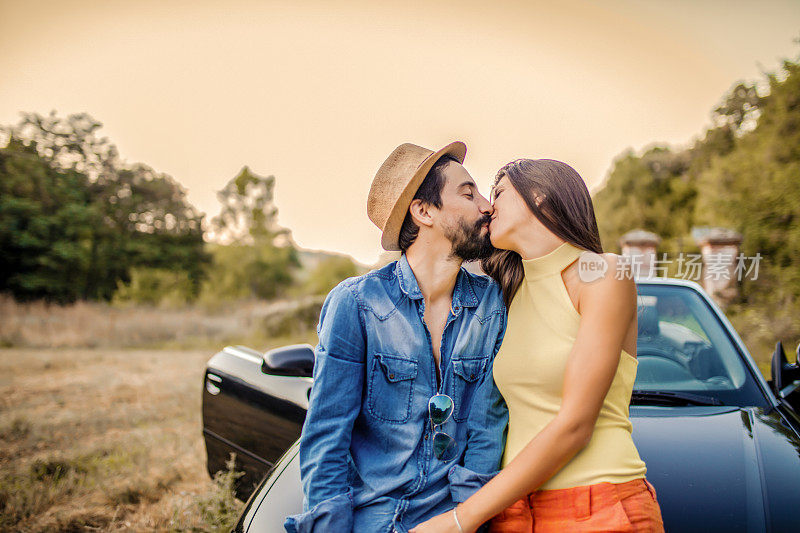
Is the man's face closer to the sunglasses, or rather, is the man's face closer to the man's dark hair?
the man's dark hair

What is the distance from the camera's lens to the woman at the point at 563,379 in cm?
128

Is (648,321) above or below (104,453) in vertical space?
above

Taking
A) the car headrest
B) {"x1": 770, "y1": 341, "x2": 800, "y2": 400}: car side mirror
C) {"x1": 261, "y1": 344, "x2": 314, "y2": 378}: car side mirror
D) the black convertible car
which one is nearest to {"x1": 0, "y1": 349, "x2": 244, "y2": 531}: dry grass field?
the black convertible car

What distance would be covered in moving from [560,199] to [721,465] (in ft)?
3.83

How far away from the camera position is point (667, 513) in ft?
5.12

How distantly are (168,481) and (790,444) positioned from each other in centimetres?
368

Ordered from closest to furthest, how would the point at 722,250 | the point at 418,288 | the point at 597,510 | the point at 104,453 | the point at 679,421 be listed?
the point at 597,510 → the point at 418,288 → the point at 679,421 → the point at 104,453 → the point at 722,250

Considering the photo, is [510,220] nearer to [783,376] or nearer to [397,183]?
[397,183]

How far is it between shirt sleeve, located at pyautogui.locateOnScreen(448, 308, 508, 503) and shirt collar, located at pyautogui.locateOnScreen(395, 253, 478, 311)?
0.63 ft

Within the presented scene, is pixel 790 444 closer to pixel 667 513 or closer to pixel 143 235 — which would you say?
pixel 667 513

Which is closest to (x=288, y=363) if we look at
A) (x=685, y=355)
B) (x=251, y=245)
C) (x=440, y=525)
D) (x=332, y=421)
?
(x=332, y=421)

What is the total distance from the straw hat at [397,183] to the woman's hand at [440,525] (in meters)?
0.92

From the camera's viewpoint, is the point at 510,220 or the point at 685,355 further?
the point at 685,355

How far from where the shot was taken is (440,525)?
133 cm
